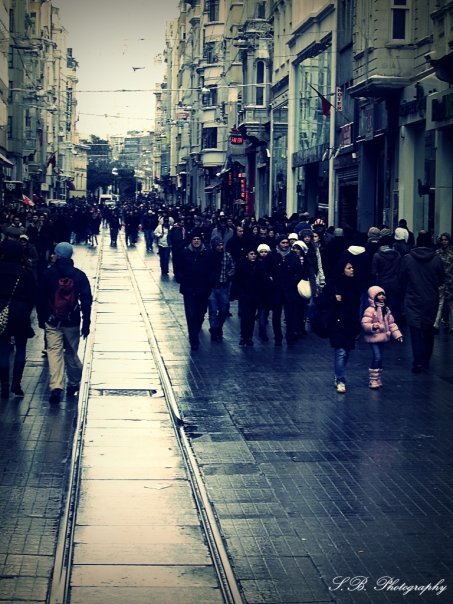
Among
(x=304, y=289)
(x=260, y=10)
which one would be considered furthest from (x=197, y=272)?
(x=260, y=10)

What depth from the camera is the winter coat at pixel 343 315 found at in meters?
14.9

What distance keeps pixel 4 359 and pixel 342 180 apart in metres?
25.3

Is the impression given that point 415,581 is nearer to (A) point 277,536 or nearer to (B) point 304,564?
(B) point 304,564

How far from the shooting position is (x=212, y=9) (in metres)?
82.2

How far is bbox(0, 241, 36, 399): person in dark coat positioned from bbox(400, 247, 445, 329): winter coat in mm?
5331

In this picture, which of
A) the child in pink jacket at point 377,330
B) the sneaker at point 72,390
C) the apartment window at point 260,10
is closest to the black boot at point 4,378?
the sneaker at point 72,390

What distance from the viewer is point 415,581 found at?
7.39 meters

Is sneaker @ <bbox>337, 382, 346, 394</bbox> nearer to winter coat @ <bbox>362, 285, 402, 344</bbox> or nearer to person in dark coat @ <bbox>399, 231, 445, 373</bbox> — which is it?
winter coat @ <bbox>362, 285, 402, 344</bbox>

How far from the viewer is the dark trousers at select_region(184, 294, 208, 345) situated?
62.5 ft

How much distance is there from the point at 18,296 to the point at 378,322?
4.44m

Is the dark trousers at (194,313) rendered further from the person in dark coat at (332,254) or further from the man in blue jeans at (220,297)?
the person in dark coat at (332,254)

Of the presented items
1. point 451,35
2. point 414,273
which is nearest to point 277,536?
point 414,273

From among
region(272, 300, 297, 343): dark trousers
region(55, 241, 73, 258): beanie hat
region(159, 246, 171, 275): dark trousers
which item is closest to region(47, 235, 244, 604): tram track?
region(55, 241, 73, 258): beanie hat

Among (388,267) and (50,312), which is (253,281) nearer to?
(388,267)
